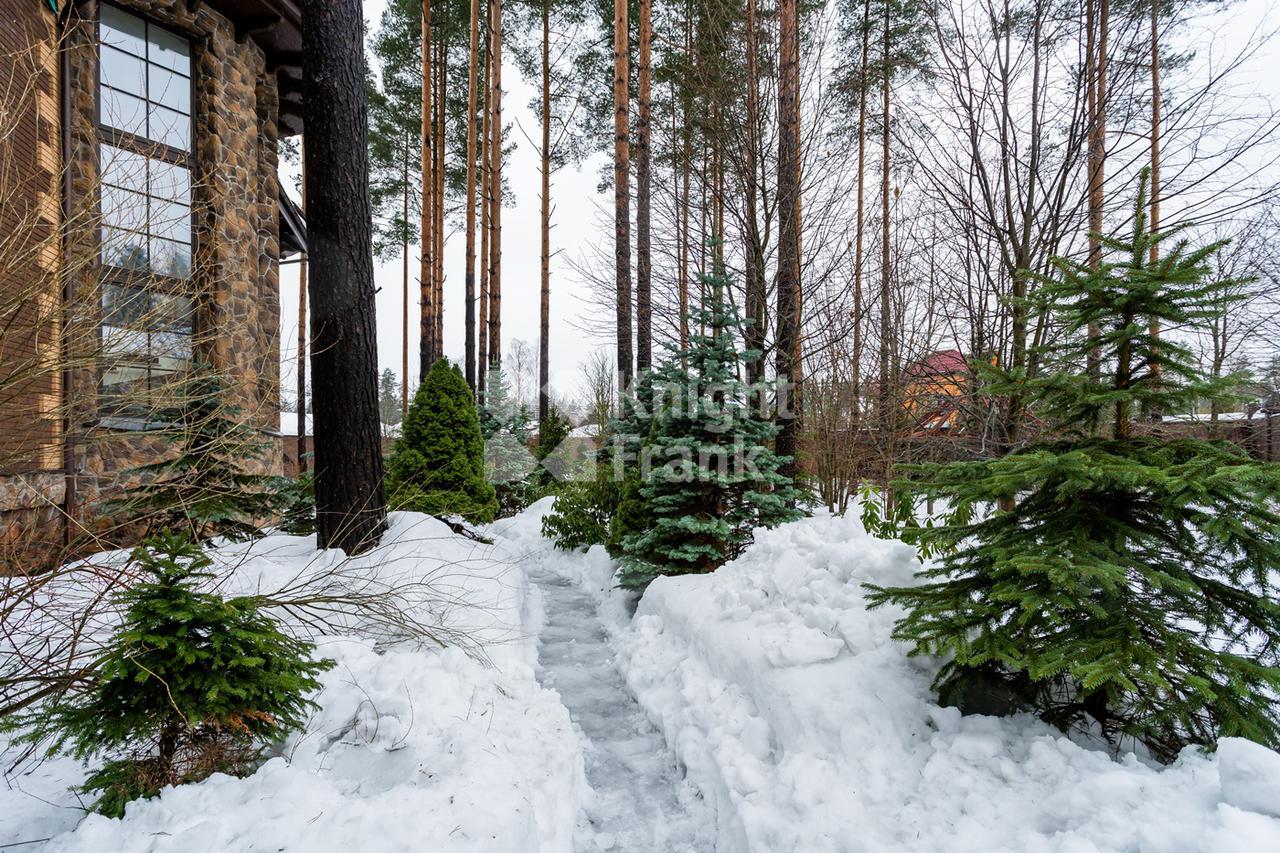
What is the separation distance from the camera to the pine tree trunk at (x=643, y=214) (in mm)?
7949

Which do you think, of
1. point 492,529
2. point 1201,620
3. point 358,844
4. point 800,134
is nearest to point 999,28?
→ point 800,134

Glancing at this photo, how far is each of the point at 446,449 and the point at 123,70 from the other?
5.46m

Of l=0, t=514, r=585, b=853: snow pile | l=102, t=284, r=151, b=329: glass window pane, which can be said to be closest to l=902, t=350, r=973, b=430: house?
l=0, t=514, r=585, b=853: snow pile

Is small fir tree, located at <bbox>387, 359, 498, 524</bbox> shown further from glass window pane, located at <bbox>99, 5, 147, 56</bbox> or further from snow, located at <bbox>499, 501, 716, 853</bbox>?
glass window pane, located at <bbox>99, 5, 147, 56</bbox>

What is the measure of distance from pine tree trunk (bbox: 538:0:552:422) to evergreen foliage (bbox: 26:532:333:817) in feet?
33.9

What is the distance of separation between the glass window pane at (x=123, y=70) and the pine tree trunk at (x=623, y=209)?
5.92m

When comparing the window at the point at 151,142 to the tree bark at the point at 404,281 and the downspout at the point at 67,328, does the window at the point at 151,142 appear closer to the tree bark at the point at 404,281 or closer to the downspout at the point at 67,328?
the downspout at the point at 67,328

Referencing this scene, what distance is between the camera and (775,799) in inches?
89.6

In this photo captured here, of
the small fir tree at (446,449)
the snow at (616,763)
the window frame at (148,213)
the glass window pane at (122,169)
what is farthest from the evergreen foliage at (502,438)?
the glass window pane at (122,169)

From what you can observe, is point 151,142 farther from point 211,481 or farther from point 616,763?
point 616,763

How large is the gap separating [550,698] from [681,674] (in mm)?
815

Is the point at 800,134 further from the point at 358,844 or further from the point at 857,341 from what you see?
the point at 358,844

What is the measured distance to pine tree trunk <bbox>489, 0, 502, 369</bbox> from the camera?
1110 cm

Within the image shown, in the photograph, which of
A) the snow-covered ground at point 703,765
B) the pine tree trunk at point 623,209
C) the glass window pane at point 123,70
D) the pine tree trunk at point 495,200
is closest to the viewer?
the snow-covered ground at point 703,765
